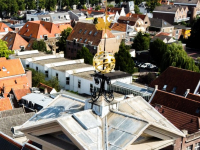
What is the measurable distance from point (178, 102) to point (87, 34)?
42.0 metres

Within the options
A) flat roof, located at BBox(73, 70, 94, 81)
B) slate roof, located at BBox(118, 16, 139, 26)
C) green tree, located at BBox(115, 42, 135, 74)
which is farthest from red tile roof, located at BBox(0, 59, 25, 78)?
slate roof, located at BBox(118, 16, 139, 26)

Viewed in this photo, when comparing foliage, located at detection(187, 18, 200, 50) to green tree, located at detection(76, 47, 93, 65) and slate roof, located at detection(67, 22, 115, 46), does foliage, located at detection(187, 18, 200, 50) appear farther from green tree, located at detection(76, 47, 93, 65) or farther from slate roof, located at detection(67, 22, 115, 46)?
green tree, located at detection(76, 47, 93, 65)

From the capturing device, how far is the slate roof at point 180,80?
45281 mm

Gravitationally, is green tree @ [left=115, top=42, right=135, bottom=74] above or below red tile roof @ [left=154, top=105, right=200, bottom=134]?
below

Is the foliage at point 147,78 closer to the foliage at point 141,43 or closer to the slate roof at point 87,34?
the slate roof at point 87,34

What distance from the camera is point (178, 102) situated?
Answer: 36031mm

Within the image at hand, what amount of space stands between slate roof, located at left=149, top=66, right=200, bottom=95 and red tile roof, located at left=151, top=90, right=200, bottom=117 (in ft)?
27.6

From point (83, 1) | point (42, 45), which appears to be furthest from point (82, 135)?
point (83, 1)

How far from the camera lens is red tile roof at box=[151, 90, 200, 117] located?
34841 mm

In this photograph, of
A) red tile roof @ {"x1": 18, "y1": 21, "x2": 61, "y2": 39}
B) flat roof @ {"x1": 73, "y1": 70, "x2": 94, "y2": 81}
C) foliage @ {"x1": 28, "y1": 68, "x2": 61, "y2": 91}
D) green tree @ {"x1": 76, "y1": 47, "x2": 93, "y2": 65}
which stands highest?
red tile roof @ {"x1": 18, "y1": 21, "x2": 61, "y2": 39}

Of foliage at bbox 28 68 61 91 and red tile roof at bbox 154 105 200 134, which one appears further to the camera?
foliage at bbox 28 68 61 91

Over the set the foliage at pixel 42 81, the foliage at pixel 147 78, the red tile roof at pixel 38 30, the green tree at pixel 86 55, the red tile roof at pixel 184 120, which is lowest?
the foliage at pixel 147 78

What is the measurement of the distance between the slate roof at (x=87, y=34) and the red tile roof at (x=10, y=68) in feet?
77.6

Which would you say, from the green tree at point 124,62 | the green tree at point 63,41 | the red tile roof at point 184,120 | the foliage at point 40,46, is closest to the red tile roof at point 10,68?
the green tree at point 124,62
